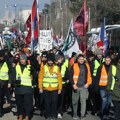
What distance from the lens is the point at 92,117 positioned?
12.7 metres

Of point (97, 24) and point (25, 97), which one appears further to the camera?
point (97, 24)

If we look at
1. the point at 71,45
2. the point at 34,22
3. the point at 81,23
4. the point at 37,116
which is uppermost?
the point at 34,22

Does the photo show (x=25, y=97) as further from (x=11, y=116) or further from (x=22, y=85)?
(x=11, y=116)

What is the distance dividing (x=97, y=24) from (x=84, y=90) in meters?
48.6

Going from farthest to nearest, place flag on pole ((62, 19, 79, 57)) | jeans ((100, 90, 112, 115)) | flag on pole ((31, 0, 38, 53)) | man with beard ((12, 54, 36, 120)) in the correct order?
flag on pole ((31, 0, 38, 53)) < flag on pole ((62, 19, 79, 57)) < jeans ((100, 90, 112, 115)) < man with beard ((12, 54, 36, 120))

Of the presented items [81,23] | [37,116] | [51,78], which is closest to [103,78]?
[51,78]

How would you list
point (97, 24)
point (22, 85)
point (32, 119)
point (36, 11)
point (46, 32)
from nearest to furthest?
point (22, 85)
point (32, 119)
point (36, 11)
point (46, 32)
point (97, 24)

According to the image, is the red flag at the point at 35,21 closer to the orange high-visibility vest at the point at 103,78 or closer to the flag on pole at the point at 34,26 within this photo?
the flag on pole at the point at 34,26

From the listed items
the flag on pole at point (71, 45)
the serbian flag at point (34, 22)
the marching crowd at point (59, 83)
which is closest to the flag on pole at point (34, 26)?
the serbian flag at point (34, 22)

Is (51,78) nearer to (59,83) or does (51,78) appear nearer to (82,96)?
(59,83)

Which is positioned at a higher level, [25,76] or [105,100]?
[25,76]

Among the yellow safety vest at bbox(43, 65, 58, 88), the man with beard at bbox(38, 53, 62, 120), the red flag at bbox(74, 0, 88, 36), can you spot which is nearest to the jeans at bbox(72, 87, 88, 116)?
the man with beard at bbox(38, 53, 62, 120)

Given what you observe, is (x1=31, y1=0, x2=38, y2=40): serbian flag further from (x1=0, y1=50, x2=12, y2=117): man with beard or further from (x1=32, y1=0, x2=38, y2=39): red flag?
(x1=0, y1=50, x2=12, y2=117): man with beard

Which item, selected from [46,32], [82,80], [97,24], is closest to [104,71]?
[82,80]
